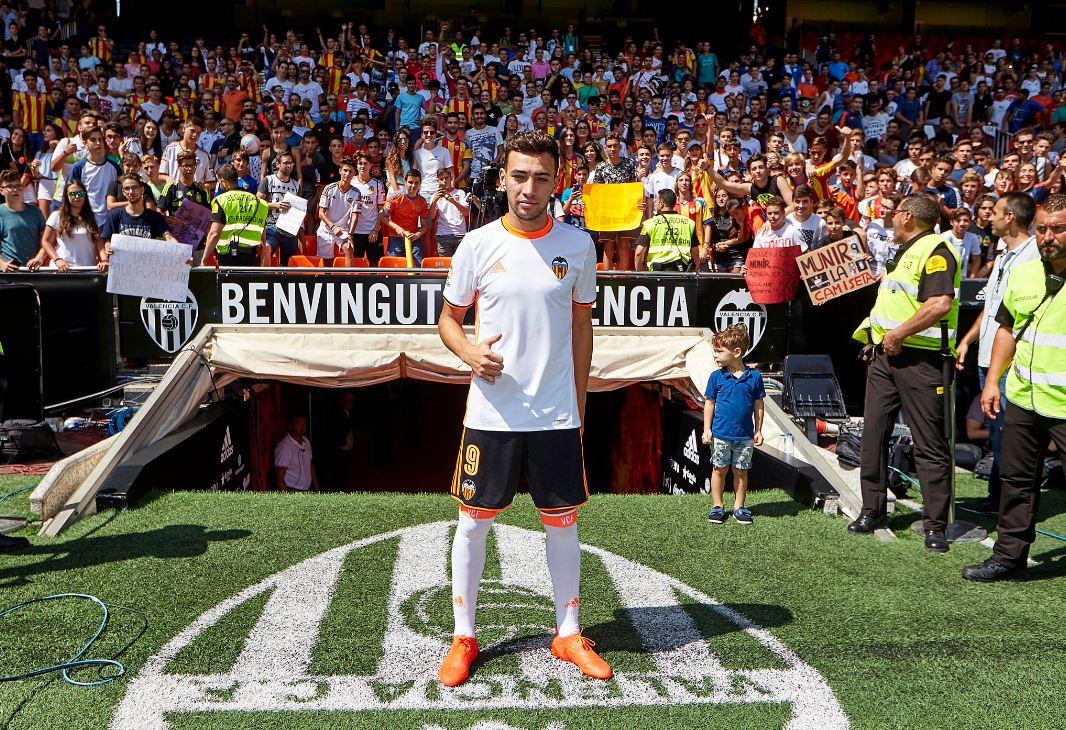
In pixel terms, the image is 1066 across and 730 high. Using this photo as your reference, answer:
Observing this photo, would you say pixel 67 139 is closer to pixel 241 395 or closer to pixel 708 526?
pixel 241 395

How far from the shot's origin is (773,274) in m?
9.19

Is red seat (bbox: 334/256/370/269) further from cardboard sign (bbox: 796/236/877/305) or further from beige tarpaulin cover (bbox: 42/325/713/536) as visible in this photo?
cardboard sign (bbox: 796/236/877/305)

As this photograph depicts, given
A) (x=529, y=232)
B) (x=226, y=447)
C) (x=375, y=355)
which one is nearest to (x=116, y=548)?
(x=529, y=232)

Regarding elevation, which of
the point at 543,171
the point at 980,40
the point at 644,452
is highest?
the point at 980,40

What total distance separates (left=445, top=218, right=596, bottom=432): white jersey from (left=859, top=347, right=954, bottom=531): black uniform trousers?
2878 millimetres

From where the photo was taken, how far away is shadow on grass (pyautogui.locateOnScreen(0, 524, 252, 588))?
209 inches

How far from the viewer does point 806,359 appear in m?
9.07

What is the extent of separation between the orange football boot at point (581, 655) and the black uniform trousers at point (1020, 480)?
2.58m

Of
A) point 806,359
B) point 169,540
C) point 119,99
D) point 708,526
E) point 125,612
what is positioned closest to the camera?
point 125,612

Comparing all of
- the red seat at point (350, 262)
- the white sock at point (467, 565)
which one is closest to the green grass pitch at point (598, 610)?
the white sock at point (467, 565)

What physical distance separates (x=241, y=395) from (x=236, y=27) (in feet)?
63.3

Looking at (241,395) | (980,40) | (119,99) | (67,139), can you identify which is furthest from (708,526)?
(980,40)

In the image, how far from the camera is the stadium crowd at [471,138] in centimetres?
1067

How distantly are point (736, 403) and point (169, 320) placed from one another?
18.8 feet
